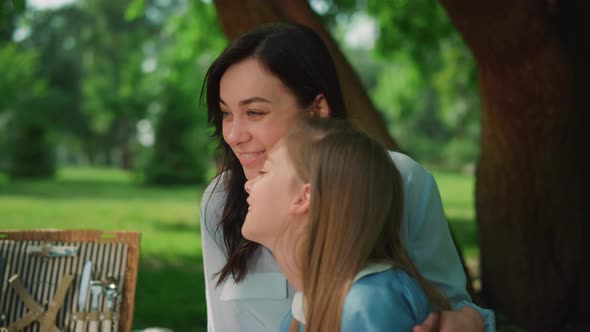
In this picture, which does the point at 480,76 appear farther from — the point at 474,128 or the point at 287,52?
the point at 474,128

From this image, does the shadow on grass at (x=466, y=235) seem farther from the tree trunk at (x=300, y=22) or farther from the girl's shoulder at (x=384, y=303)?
the girl's shoulder at (x=384, y=303)

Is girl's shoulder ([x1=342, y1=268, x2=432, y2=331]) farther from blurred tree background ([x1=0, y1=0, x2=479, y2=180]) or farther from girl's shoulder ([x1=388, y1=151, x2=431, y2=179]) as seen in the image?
blurred tree background ([x1=0, y1=0, x2=479, y2=180])

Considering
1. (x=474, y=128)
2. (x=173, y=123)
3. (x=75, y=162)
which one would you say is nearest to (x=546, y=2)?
(x=173, y=123)

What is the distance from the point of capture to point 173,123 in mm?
19812

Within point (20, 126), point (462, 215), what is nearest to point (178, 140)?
point (20, 126)

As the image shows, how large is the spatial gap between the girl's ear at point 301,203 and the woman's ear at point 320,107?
58 cm

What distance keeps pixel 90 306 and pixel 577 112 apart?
2.97m

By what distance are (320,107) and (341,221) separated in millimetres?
687

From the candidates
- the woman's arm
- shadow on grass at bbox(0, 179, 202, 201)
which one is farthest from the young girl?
shadow on grass at bbox(0, 179, 202, 201)

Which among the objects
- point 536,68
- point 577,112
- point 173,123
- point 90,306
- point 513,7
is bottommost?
point 173,123

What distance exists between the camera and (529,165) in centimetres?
410

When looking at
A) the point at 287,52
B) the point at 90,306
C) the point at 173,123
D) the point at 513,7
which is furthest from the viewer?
the point at 173,123

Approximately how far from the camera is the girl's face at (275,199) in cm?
158

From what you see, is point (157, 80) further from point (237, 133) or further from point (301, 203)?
point (301, 203)
